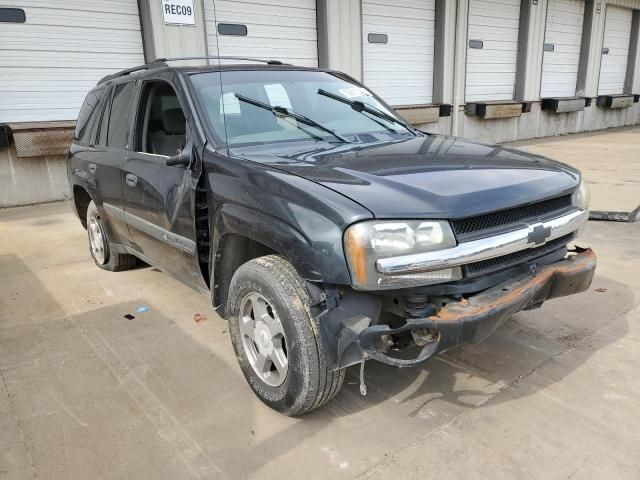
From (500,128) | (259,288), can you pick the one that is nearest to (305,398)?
(259,288)

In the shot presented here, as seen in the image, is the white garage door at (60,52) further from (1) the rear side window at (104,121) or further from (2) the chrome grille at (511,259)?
(2) the chrome grille at (511,259)

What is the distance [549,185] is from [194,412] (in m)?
2.17

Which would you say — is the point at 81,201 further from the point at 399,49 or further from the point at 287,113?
the point at 399,49

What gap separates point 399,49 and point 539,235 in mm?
11030

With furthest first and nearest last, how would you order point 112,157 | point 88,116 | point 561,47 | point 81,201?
point 561,47
point 81,201
point 88,116
point 112,157

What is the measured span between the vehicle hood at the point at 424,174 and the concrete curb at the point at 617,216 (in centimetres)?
383

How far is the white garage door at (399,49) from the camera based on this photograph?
38.8 feet

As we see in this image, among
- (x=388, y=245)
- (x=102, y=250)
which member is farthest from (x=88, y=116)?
(x=388, y=245)

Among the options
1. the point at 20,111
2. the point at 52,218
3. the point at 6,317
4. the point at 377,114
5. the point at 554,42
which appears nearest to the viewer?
the point at 377,114

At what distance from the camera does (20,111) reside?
8148 millimetres

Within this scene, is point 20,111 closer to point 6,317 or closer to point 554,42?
point 6,317

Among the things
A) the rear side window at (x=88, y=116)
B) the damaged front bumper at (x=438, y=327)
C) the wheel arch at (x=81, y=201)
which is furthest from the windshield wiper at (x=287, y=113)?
the wheel arch at (x=81, y=201)

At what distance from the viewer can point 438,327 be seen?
216cm

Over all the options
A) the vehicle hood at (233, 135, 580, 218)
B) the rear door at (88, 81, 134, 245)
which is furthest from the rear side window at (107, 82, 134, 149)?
the vehicle hood at (233, 135, 580, 218)
